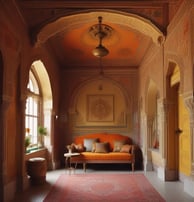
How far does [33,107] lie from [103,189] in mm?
3773

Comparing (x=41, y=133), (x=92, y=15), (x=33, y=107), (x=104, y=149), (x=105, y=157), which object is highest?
(x=92, y=15)

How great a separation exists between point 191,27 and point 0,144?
3.95m

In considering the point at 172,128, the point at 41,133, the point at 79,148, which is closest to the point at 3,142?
the point at 41,133

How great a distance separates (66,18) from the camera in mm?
6414

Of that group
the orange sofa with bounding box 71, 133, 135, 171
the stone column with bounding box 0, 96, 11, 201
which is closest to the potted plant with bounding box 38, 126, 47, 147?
the orange sofa with bounding box 71, 133, 135, 171

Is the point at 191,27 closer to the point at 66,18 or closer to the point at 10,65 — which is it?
the point at 66,18

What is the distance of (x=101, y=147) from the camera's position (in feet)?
33.0

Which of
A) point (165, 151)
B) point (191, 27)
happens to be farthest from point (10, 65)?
point (165, 151)

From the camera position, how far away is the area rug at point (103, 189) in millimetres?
5520

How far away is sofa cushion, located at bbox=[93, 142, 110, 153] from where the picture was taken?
9.97 metres

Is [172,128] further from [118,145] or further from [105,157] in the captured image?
[118,145]

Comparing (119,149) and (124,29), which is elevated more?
(124,29)

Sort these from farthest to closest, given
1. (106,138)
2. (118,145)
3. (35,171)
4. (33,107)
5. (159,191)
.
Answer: (106,138), (118,145), (33,107), (35,171), (159,191)

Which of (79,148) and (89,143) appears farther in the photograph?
(89,143)
